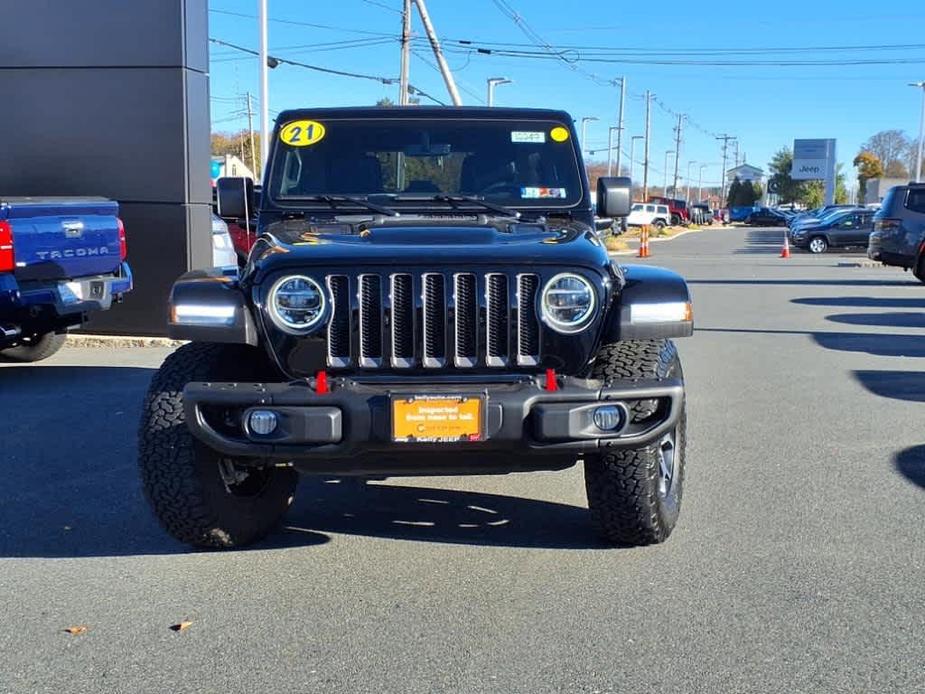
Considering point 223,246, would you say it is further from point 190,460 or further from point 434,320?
point 434,320

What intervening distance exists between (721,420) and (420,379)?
13.5 feet

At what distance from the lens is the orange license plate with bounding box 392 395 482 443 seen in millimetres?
3941

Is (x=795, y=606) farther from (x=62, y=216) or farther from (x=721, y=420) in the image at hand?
(x=62, y=216)

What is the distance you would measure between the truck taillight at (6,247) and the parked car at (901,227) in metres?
14.8

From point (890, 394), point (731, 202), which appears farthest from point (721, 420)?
point (731, 202)

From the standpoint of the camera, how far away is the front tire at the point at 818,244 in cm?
3375

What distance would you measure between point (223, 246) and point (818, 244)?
2509 cm

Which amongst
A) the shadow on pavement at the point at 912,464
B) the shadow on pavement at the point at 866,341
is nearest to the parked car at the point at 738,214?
the shadow on pavement at the point at 866,341

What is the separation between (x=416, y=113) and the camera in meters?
5.79

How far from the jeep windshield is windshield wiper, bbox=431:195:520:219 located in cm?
3

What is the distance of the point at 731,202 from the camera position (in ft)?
409

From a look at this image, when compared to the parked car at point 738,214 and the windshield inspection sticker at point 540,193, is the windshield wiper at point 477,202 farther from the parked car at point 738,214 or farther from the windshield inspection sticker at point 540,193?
the parked car at point 738,214

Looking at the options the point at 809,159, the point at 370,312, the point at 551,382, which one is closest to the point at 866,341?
the point at 551,382

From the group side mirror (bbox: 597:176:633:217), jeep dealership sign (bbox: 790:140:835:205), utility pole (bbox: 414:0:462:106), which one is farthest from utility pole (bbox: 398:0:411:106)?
jeep dealership sign (bbox: 790:140:835:205)
